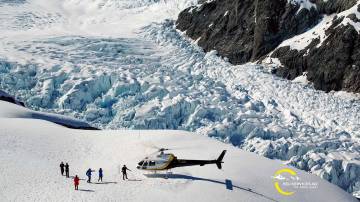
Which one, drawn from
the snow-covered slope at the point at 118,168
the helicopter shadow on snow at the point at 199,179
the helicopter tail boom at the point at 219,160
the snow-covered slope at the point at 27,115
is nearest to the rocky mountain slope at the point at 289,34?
the snow-covered slope at the point at 27,115

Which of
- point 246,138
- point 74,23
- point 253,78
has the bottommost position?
point 246,138

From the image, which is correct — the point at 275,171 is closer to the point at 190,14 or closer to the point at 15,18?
the point at 190,14

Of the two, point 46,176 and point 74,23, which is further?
point 74,23

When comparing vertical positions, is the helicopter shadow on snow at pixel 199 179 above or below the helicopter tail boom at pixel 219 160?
below

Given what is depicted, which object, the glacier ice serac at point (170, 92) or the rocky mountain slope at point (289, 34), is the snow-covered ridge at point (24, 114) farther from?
the rocky mountain slope at point (289, 34)

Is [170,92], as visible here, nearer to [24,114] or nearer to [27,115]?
[27,115]

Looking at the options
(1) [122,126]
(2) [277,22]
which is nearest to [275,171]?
(1) [122,126]

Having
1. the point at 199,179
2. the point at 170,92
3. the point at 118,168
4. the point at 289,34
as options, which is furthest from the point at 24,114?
the point at 289,34

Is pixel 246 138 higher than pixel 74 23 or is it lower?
lower
